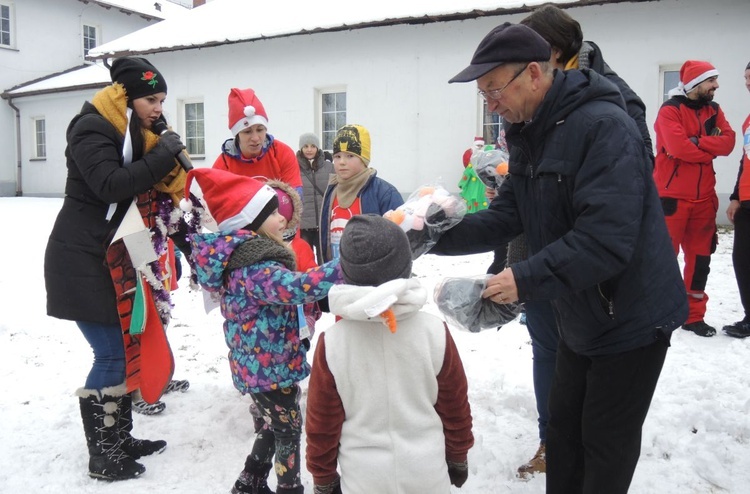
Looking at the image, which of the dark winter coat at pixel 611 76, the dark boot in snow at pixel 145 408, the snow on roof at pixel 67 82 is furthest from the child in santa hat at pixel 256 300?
the snow on roof at pixel 67 82

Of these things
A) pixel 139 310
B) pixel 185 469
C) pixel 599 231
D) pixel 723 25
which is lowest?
pixel 185 469

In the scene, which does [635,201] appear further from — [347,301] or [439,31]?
[439,31]

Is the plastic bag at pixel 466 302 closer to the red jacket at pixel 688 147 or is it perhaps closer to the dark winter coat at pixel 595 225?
the dark winter coat at pixel 595 225

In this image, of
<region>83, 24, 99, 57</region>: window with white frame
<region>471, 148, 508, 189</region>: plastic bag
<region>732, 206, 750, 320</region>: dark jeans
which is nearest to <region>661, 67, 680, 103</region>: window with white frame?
<region>732, 206, 750, 320</region>: dark jeans

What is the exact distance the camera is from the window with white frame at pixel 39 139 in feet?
69.0

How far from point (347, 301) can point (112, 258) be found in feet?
5.37

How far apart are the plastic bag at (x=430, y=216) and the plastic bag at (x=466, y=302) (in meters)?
0.33

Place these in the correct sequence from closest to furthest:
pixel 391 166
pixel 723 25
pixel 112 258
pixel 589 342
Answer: pixel 589 342 → pixel 112 258 → pixel 723 25 → pixel 391 166

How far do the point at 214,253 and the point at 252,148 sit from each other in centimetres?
143

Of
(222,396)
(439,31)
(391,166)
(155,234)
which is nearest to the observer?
(155,234)

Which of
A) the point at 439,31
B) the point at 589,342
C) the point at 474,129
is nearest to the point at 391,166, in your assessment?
the point at 474,129

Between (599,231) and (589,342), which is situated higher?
(599,231)

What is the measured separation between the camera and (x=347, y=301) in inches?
67.8

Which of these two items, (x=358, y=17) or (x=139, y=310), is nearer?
(x=139, y=310)
